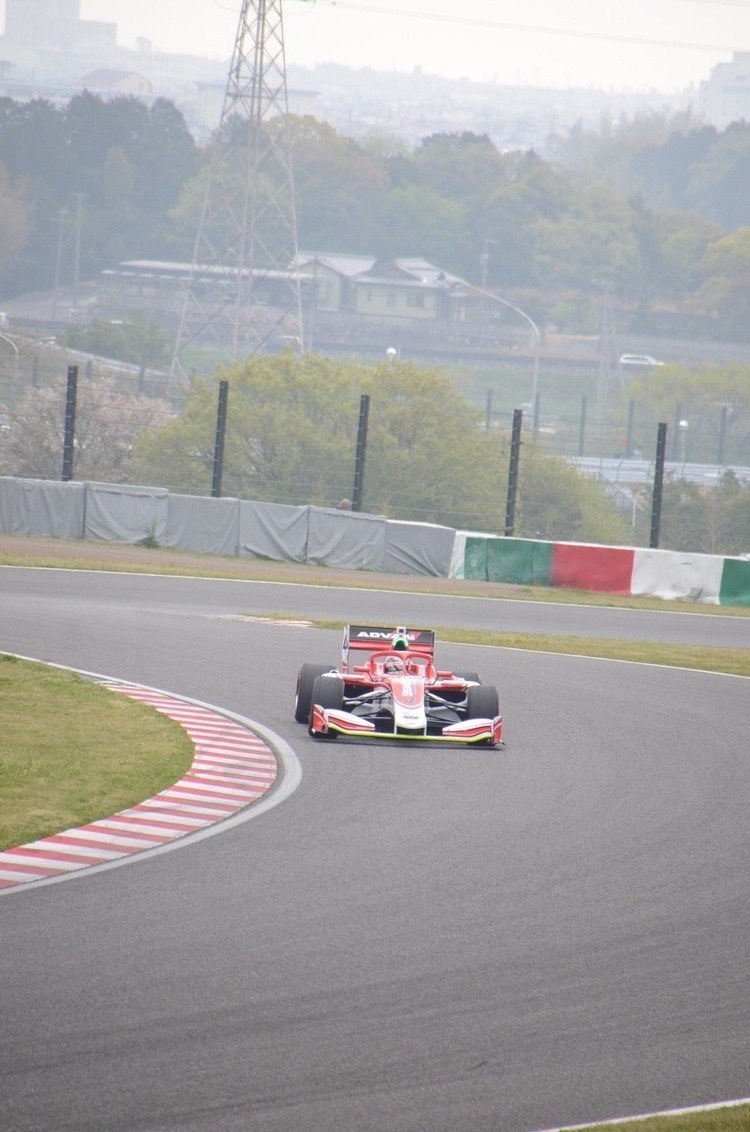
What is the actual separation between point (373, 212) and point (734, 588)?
119088mm

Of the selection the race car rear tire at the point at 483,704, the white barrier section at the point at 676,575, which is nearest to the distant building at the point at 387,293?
the white barrier section at the point at 676,575

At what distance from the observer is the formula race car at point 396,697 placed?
1241cm

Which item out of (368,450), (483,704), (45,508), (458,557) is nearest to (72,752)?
(483,704)

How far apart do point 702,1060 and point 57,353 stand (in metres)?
72.4

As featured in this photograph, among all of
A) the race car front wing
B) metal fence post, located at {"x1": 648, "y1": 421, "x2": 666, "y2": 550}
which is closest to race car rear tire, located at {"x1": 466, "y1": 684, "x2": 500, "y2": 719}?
the race car front wing

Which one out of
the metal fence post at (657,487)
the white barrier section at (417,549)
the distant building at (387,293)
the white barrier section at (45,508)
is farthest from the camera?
the distant building at (387,293)

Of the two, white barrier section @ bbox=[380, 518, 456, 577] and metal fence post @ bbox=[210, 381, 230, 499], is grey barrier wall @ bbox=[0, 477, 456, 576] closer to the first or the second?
white barrier section @ bbox=[380, 518, 456, 577]

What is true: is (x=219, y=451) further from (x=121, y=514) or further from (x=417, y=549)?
(x=417, y=549)

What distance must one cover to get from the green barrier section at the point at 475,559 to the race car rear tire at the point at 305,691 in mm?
15393

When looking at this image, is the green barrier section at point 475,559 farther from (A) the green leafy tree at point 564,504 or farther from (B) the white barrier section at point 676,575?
(A) the green leafy tree at point 564,504

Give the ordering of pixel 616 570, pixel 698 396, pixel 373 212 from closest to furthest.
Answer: pixel 616 570
pixel 698 396
pixel 373 212

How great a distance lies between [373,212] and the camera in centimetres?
14125

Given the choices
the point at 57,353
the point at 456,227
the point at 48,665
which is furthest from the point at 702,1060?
the point at 456,227

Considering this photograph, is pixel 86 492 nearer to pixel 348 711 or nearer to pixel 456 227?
pixel 348 711
